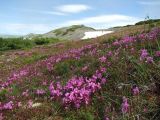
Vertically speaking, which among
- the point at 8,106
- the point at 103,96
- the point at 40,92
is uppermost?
the point at 103,96

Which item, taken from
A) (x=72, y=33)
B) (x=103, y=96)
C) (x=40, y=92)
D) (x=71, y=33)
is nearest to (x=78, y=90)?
(x=103, y=96)

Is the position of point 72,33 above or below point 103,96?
below

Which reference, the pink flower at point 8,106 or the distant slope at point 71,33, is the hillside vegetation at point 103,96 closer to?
Result: the pink flower at point 8,106

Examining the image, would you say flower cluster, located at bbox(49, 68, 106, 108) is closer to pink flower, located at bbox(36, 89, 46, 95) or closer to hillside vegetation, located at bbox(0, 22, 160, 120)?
hillside vegetation, located at bbox(0, 22, 160, 120)

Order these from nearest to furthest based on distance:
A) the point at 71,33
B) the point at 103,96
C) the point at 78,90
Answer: the point at 103,96 → the point at 78,90 → the point at 71,33

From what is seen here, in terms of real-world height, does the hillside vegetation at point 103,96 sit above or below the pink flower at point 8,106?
above

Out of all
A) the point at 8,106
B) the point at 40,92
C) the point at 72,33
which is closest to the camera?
the point at 8,106

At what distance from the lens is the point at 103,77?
8.02 meters

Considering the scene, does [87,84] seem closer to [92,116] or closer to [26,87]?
[92,116]

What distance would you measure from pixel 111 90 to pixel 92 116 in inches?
36.6

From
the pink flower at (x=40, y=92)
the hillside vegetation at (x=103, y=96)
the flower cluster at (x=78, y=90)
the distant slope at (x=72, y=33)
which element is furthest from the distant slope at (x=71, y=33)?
the flower cluster at (x=78, y=90)

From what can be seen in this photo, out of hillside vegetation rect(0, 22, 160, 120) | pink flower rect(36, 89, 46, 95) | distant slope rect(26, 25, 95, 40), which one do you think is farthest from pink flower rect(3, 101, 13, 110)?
distant slope rect(26, 25, 95, 40)

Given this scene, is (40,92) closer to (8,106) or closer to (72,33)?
(8,106)

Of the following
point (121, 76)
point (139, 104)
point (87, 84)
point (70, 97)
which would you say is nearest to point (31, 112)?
point (70, 97)
